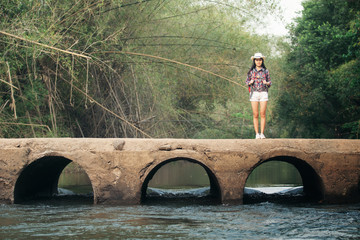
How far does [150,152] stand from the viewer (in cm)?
765

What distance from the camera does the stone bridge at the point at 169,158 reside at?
764 cm

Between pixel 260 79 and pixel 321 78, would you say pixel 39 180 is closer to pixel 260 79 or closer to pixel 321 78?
pixel 260 79

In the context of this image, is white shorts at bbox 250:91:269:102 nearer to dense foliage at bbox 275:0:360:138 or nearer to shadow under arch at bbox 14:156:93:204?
shadow under arch at bbox 14:156:93:204

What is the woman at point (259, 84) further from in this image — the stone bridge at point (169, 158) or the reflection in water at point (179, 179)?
the reflection in water at point (179, 179)

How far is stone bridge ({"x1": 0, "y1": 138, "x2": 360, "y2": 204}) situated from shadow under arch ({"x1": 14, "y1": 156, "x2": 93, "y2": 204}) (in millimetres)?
322

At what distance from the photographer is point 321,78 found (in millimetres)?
19656

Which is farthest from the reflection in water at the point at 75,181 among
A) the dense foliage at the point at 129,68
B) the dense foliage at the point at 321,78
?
the dense foliage at the point at 321,78

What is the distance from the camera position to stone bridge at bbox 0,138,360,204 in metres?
7.64

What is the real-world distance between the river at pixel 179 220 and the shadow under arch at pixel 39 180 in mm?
308

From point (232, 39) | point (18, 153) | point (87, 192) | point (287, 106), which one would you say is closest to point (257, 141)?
point (18, 153)

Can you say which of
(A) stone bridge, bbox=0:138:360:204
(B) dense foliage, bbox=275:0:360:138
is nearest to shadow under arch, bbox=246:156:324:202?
(A) stone bridge, bbox=0:138:360:204

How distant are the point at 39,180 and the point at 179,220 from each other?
371 centimetres

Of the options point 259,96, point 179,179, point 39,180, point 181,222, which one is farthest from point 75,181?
point 181,222

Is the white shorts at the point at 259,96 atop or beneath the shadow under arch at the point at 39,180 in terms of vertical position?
atop
